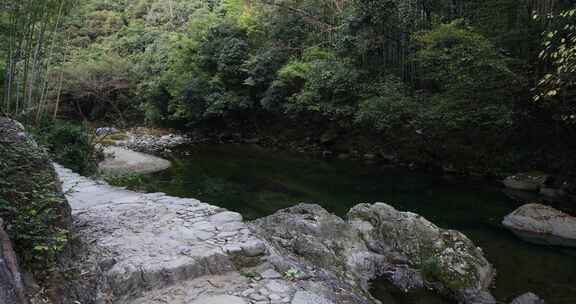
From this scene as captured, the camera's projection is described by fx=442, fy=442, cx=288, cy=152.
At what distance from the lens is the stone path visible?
3.89 metres

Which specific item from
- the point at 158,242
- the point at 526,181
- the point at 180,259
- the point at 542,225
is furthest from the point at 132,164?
the point at 542,225

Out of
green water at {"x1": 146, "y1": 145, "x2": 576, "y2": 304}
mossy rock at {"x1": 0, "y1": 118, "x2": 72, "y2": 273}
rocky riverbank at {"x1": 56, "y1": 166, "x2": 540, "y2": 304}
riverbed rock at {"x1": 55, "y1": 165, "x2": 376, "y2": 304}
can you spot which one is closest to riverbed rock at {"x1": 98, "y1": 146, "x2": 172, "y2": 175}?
green water at {"x1": 146, "y1": 145, "x2": 576, "y2": 304}

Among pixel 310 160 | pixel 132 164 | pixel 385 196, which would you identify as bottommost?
pixel 310 160

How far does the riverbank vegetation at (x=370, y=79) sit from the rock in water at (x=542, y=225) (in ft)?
7.26

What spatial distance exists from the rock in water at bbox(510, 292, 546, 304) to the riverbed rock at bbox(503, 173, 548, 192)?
681 centimetres

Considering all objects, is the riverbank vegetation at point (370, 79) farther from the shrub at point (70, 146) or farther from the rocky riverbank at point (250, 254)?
the rocky riverbank at point (250, 254)

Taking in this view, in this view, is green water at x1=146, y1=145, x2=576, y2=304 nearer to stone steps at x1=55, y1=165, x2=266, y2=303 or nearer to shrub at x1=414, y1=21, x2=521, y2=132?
shrub at x1=414, y1=21, x2=521, y2=132

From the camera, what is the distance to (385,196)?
11.3 m

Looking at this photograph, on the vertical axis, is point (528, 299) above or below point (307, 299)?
below

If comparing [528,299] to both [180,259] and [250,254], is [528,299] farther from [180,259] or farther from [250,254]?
[180,259]

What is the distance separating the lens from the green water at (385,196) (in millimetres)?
6594

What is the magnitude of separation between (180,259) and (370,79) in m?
13.2

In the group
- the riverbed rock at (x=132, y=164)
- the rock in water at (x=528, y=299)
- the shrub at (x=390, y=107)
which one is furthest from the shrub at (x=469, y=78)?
the riverbed rock at (x=132, y=164)

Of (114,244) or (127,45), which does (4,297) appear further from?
(127,45)
